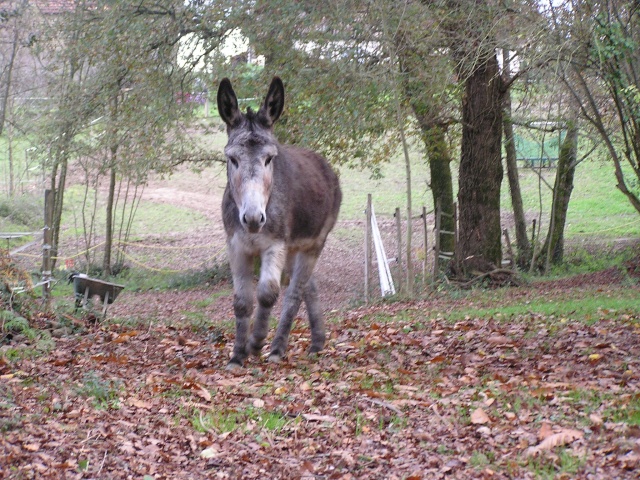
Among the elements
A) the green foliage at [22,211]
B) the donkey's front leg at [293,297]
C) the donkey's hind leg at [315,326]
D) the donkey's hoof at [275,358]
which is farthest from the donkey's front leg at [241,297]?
the green foliage at [22,211]

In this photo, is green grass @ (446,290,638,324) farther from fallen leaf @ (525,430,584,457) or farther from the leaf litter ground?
fallen leaf @ (525,430,584,457)

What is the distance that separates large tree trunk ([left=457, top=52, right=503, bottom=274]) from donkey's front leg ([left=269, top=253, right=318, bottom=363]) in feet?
28.8

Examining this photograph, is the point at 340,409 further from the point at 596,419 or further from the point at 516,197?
→ the point at 516,197

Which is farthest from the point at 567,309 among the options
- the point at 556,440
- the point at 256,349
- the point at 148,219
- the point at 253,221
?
the point at 148,219

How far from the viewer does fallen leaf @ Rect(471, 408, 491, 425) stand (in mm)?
5414

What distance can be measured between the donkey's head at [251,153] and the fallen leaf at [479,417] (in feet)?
8.49

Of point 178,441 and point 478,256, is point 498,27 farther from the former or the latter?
point 178,441

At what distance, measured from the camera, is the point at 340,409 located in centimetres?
609

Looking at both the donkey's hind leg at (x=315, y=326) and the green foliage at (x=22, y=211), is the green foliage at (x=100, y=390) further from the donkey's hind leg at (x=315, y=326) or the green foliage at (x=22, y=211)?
the green foliage at (x=22, y=211)

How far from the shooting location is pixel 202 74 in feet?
55.9

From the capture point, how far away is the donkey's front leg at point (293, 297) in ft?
28.1

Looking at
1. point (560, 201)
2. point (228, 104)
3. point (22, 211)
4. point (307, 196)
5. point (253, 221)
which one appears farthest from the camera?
point (22, 211)

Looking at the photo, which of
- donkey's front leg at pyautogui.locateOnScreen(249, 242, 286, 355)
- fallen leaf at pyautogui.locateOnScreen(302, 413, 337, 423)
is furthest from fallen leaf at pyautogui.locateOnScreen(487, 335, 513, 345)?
fallen leaf at pyautogui.locateOnScreen(302, 413, 337, 423)

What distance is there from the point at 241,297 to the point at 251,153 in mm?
1498
